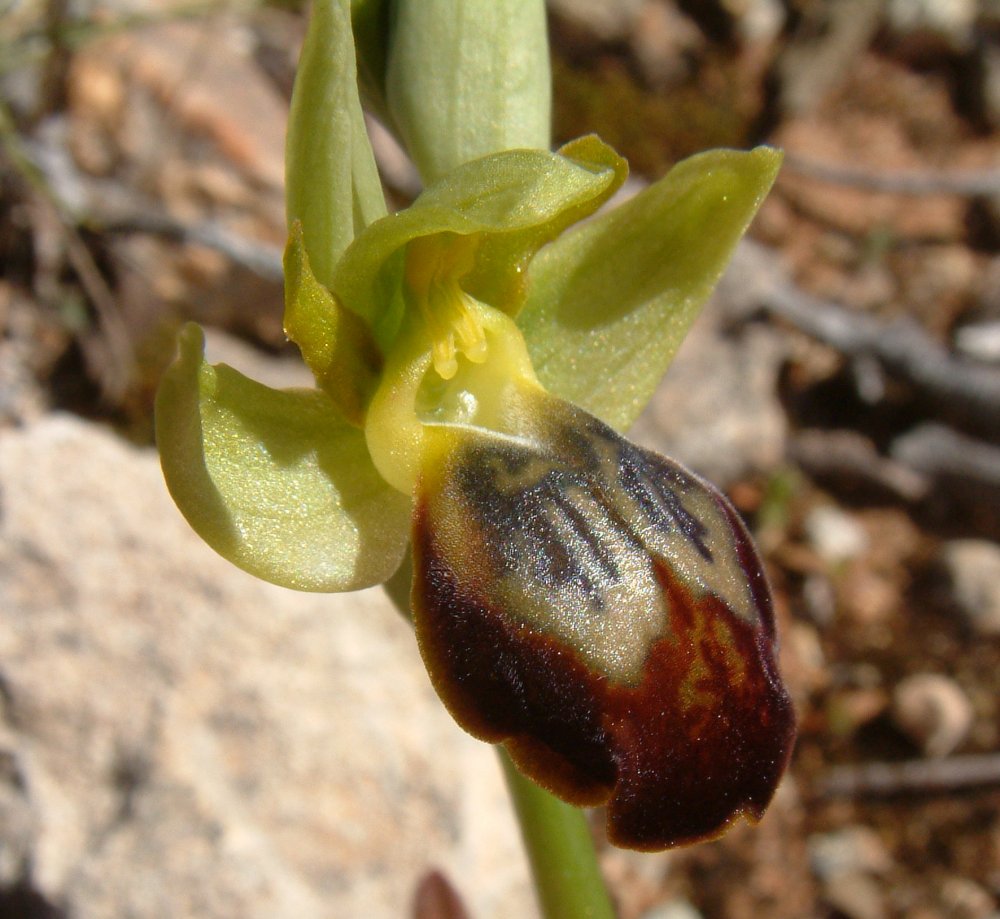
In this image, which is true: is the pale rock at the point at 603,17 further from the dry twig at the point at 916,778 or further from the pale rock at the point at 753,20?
the dry twig at the point at 916,778

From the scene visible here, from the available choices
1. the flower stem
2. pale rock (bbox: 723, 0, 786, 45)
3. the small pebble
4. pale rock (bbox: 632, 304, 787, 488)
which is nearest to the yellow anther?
the flower stem

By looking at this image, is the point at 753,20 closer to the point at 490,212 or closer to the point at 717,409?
→ the point at 717,409

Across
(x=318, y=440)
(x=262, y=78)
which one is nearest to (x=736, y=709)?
(x=318, y=440)

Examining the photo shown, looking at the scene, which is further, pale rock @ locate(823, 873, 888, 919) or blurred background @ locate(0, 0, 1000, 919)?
pale rock @ locate(823, 873, 888, 919)

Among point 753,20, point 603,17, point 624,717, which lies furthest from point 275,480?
point 753,20

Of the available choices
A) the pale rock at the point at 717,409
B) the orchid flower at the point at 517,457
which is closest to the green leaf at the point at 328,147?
the orchid flower at the point at 517,457

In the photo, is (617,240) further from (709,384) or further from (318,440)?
(709,384)

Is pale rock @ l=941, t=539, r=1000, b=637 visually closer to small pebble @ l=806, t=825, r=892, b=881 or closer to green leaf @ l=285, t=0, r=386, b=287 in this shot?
small pebble @ l=806, t=825, r=892, b=881

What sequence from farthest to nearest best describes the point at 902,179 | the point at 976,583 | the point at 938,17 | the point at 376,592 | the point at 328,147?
1. the point at 938,17
2. the point at 902,179
3. the point at 976,583
4. the point at 376,592
5. the point at 328,147
